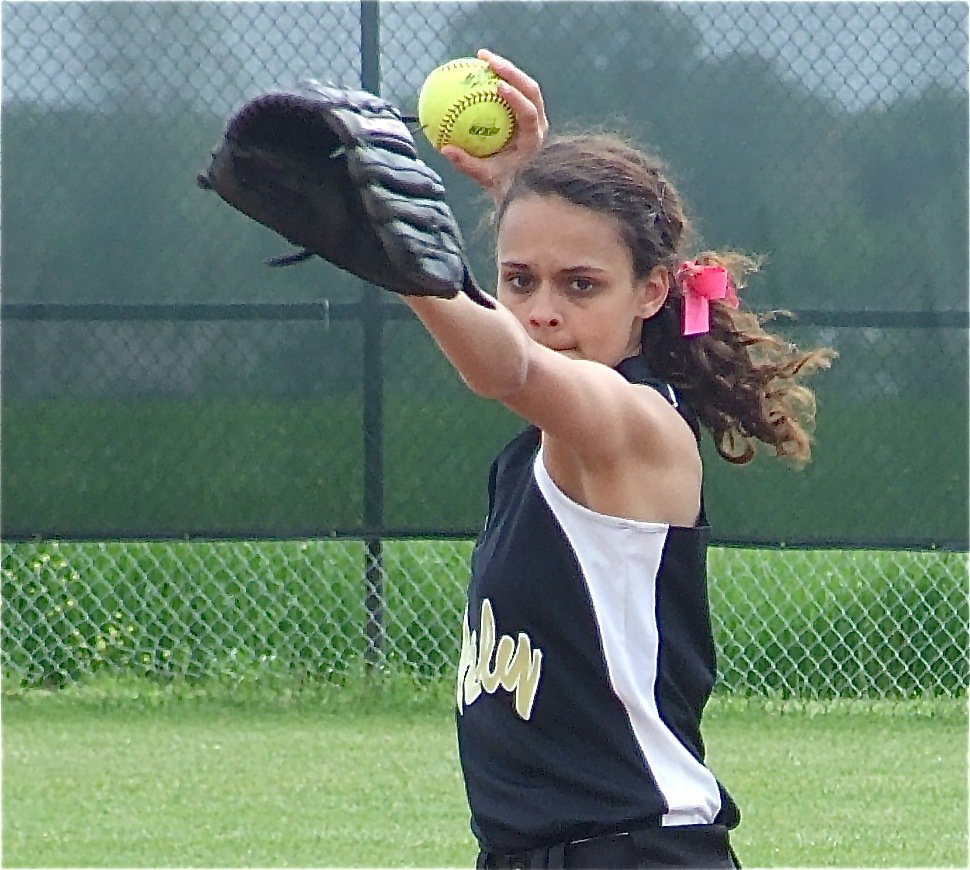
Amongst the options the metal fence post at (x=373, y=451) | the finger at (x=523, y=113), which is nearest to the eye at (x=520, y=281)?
the finger at (x=523, y=113)

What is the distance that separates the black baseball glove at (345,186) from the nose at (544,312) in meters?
0.42

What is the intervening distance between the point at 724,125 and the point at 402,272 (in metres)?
4.36

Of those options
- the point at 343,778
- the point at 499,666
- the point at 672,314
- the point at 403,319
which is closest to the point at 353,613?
the point at 403,319

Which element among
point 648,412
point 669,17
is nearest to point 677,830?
point 648,412

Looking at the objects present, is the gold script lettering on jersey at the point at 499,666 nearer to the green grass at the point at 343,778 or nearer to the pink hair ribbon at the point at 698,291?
the pink hair ribbon at the point at 698,291

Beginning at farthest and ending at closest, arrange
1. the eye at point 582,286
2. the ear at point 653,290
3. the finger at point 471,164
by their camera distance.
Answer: the finger at point 471,164 < the ear at point 653,290 < the eye at point 582,286

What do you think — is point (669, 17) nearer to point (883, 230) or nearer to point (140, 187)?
point (883, 230)

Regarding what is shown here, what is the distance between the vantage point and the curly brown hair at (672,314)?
2.50 metres

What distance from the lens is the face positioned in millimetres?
2398

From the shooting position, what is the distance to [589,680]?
234 cm

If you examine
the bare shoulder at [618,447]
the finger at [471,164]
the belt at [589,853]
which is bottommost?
the belt at [589,853]

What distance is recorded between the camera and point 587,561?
234 cm

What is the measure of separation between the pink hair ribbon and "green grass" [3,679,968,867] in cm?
204

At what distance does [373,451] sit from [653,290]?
3557 mm
